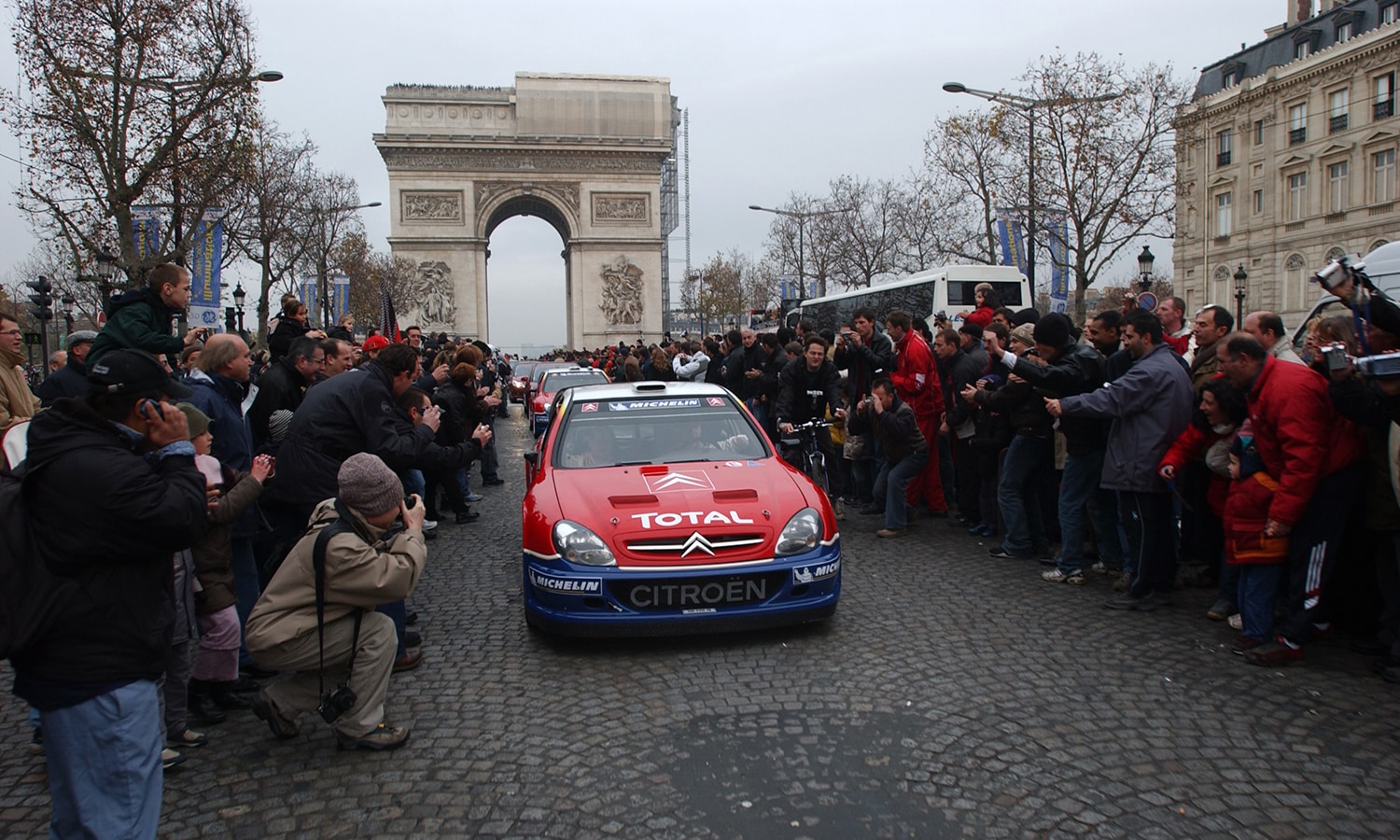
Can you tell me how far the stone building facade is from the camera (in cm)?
3712

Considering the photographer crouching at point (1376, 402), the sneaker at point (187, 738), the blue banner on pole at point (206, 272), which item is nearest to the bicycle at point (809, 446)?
the photographer crouching at point (1376, 402)

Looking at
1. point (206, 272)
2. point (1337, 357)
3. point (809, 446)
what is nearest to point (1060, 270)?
point (809, 446)

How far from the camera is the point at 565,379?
17719 mm

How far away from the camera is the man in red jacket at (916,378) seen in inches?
347

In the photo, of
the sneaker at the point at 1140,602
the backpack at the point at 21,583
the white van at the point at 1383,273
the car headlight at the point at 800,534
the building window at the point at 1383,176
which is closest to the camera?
the backpack at the point at 21,583

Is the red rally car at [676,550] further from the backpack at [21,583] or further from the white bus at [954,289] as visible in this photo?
the white bus at [954,289]

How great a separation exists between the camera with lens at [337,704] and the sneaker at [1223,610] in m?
4.81

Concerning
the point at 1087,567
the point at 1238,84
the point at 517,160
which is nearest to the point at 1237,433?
the point at 1087,567

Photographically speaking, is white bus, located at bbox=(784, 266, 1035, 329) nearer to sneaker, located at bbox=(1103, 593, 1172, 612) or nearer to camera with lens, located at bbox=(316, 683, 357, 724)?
sneaker, located at bbox=(1103, 593, 1172, 612)

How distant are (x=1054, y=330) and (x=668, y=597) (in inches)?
138

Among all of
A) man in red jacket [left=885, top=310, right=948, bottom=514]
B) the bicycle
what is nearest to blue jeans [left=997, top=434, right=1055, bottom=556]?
man in red jacket [left=885, top=310, right=948, bottom=514]

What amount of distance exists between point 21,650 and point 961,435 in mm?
7477

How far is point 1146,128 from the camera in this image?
78.4ft

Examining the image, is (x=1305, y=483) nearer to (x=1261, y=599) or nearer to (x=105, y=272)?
(x=1261, y=599)
